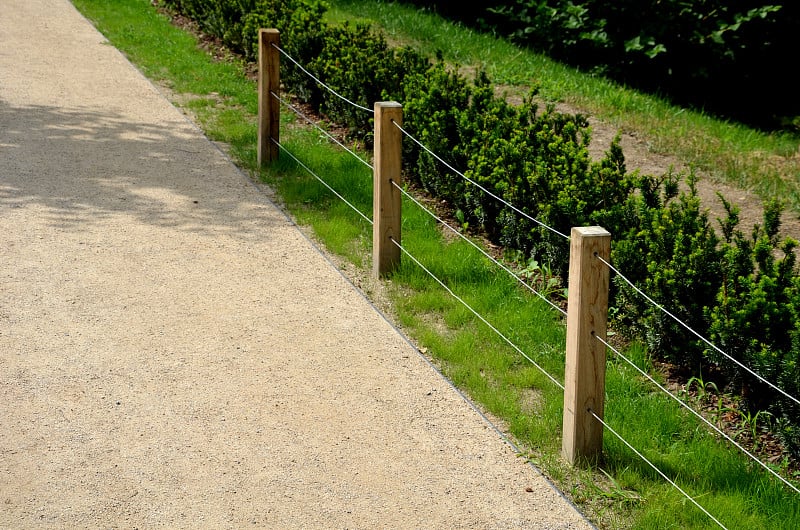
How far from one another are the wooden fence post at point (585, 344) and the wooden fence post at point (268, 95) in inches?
199

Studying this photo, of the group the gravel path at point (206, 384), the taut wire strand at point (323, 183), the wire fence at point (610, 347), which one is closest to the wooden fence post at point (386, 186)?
the wire fence at point (610, 347)

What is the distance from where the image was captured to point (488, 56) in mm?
13703

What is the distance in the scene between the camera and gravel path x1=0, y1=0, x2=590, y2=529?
15.0 ft

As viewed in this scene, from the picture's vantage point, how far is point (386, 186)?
693cm

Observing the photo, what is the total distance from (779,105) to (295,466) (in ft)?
34.1

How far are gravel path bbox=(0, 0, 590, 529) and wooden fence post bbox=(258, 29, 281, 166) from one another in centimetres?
42

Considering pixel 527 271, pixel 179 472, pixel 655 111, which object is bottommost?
pixel 179 472

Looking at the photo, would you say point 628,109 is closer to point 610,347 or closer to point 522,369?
point 522,369

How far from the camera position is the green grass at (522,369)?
462 cm

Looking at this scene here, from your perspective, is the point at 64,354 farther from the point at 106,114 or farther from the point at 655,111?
the point at 655,111

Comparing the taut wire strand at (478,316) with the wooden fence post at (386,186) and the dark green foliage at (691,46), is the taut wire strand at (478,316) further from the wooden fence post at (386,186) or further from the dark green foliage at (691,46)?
the dark green foliage at (691,46)

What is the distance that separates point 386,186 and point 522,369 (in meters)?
1.73

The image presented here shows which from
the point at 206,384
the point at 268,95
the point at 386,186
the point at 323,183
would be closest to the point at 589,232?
the point at 206,384

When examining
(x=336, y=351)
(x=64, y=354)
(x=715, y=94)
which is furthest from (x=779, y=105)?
(x=64, y=354)
